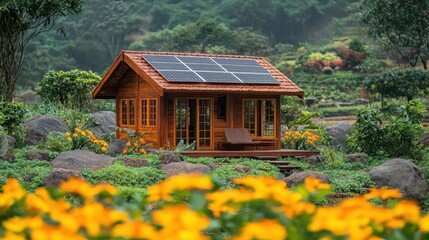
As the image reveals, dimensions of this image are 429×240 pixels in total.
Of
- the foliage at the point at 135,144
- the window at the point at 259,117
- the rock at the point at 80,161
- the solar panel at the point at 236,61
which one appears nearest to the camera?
the rock at the point at 80,161

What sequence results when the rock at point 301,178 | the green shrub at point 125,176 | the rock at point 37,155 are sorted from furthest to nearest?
the rock at point 37,155, the rock at point 301,178, the green shrub at point 125,176

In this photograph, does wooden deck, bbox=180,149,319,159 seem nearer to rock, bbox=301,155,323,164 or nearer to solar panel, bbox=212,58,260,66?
rock, bbox=301,155,323,164

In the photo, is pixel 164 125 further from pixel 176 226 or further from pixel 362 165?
pixel 176 226

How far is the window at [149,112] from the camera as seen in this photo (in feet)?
67.1

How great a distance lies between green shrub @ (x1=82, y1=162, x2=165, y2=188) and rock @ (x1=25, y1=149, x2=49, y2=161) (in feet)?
7.29

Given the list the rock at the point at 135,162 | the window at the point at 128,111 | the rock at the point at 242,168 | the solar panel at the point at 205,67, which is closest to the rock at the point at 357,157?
the rock at the point at 242,168

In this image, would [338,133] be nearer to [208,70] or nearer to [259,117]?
[259,117]

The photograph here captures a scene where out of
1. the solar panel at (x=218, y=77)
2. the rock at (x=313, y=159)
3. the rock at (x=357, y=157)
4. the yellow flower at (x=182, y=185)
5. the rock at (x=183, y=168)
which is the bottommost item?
the rock at (x=313, y=159)

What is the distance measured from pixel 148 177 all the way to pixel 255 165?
3668 mm

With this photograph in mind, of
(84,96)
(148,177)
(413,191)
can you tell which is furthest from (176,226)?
(84,96)

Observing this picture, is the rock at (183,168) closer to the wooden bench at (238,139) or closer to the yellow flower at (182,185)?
the wooden bench at (238,139)

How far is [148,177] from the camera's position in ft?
49.9

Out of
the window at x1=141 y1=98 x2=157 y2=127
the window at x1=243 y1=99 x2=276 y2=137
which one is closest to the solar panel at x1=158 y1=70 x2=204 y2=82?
the window at x1=141 y1=98 x2=157 y2=127

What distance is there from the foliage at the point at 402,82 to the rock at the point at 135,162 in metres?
20.2
